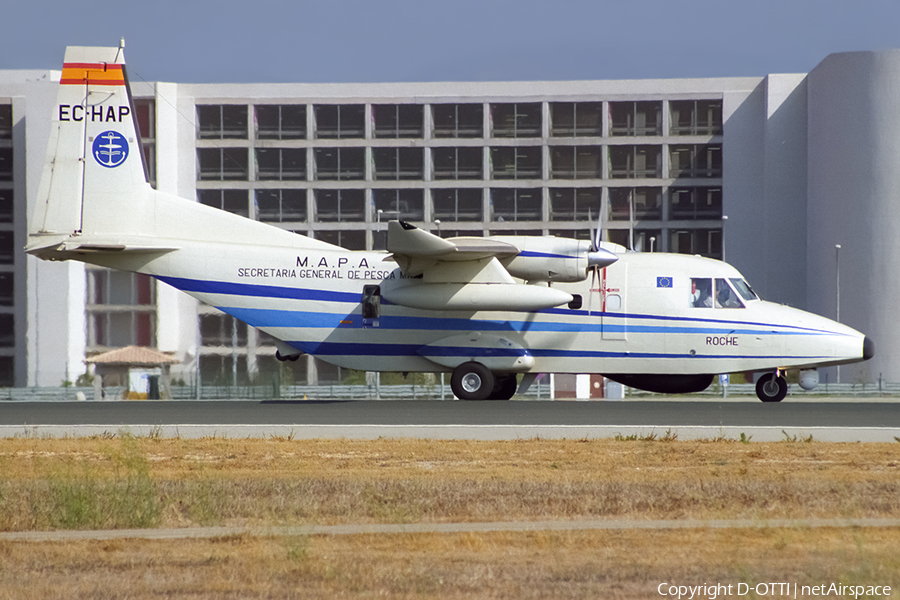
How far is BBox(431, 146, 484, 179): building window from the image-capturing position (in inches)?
2405

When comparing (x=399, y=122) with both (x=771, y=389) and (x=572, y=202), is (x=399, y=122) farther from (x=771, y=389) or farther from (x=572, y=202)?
(x=771, y=389)

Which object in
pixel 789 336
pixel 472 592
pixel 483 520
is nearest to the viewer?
pixel 472 592

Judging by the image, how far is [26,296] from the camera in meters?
60.3

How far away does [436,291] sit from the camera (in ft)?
75.3

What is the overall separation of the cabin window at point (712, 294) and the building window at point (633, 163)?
38272mm

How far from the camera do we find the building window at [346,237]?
61341mm

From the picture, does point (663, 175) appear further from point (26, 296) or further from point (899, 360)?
point (26, 296)

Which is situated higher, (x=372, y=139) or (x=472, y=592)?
(x=372, y=139)

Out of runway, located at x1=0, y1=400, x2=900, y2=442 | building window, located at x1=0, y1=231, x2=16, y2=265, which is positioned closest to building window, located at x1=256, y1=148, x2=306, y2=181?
building window, located at x1=0, y1=231, x2=16, y2=265

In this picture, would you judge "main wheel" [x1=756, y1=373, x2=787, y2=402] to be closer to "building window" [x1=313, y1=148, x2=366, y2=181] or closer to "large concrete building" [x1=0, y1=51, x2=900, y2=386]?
"large concrete building" [x1=0, y1=51, x2=900, y2=386]

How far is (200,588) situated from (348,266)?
1815 centimetres

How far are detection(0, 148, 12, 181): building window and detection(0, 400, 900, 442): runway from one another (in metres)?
45.0

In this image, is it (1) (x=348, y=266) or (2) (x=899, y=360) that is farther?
(2) (x=899, y=360)

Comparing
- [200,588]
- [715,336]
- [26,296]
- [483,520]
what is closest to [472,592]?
[200,588]
